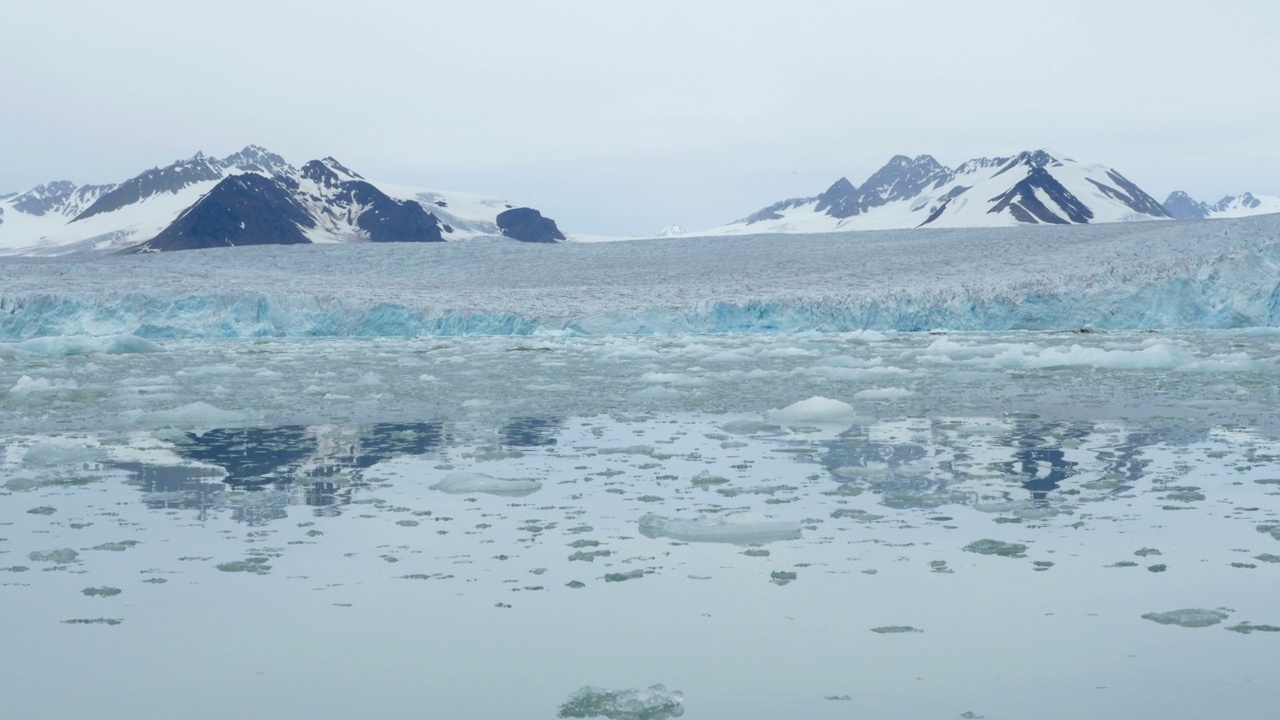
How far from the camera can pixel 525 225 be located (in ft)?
559

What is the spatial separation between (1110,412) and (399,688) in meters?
7.45

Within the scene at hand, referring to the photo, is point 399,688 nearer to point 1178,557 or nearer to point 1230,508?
point 1178,557

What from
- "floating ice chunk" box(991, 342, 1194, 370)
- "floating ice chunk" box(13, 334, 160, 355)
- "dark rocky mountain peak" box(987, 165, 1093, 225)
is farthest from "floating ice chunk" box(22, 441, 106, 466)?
"dark rocky mountain peak" box(987, 165, 1093, 225)

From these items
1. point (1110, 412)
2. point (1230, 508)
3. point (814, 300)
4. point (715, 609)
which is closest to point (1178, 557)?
point (1230, 508)

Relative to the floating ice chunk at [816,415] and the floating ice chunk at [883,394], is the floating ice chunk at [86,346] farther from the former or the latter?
the floating ice chunk at [816,415]

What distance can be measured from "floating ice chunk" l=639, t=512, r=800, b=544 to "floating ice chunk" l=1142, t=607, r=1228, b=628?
1540 millimetres

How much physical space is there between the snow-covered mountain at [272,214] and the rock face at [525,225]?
156 mm

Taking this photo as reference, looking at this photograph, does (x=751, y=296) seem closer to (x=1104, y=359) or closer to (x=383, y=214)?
(x=1104, y=359)

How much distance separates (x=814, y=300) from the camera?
25.5 m

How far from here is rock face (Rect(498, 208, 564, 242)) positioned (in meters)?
170

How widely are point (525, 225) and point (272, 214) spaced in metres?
40.4

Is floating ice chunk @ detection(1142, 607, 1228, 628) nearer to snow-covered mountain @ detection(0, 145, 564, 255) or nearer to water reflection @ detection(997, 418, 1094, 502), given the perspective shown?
water reflection @ detection(997, 418, 1094, 502)

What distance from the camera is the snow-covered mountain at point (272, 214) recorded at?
139625 millimetres

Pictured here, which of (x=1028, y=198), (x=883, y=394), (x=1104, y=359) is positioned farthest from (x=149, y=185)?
(x=883, y=394)
